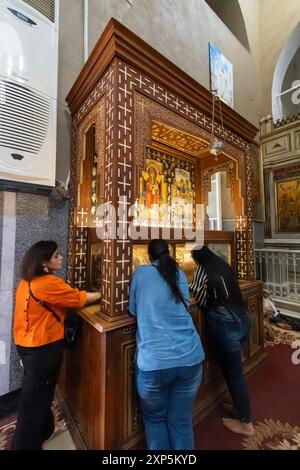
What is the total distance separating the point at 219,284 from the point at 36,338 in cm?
145

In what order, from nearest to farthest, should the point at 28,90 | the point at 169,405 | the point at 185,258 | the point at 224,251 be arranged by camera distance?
the point at 169,405
the point at 28,90
the point at 185,258
the point at 224,251

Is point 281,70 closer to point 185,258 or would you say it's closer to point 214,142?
point 214,142

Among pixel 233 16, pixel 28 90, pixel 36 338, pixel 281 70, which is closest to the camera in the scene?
pixel 36 338

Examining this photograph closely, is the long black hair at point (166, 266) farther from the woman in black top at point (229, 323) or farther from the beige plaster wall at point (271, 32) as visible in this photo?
the beige plaster wall at point (271, 32)

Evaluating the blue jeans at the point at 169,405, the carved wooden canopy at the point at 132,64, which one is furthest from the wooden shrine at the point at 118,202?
the blue jeans at the point at 169,405

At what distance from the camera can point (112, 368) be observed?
60.4 inches

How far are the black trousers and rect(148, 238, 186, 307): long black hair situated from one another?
989 millimetres

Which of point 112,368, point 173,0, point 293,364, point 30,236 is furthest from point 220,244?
point 173,0

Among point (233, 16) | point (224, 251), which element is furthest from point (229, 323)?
point (233, 16)

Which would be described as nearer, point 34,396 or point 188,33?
point 34,396

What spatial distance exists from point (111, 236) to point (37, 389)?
1200mm

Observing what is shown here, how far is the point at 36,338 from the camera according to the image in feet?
5.09

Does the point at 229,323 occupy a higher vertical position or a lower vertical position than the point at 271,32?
lower

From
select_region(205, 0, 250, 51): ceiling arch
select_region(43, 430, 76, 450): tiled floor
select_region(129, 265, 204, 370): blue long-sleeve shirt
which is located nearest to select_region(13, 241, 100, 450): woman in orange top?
select_region(43, 430, 76, 450): tiled floor
